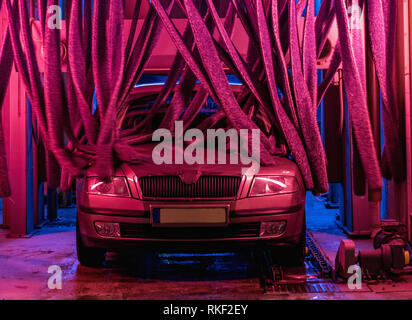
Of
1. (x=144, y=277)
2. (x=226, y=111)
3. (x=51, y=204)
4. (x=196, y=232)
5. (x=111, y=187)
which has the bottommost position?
(x=51, y=204)

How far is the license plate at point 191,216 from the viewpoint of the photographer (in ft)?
14.0

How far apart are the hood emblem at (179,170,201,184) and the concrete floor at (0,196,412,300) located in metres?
0.81

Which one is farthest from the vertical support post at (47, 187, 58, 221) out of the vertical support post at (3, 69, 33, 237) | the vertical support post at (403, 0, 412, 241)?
the vertical support post at (403, 0, 412, 241)

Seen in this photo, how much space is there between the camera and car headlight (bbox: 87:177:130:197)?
4379mm

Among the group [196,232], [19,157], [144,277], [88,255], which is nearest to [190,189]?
[196,232]

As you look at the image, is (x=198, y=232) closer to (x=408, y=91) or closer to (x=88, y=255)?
(x=88, y=255)

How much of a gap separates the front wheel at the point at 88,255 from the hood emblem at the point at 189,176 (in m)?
0.94

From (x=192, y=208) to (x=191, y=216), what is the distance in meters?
0.06

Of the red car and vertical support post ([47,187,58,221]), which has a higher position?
the red car

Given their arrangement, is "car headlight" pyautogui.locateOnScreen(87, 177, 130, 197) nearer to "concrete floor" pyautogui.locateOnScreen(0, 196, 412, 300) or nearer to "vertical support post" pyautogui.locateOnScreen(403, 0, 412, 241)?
"concrete floor" pyautogui.locateOnScreen(0, 196, 412, 300)

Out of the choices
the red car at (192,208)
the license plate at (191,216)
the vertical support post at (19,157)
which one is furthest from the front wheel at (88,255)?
the vertical support post at (19,157)

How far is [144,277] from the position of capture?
4.64 meters

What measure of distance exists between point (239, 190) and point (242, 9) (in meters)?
1.58
